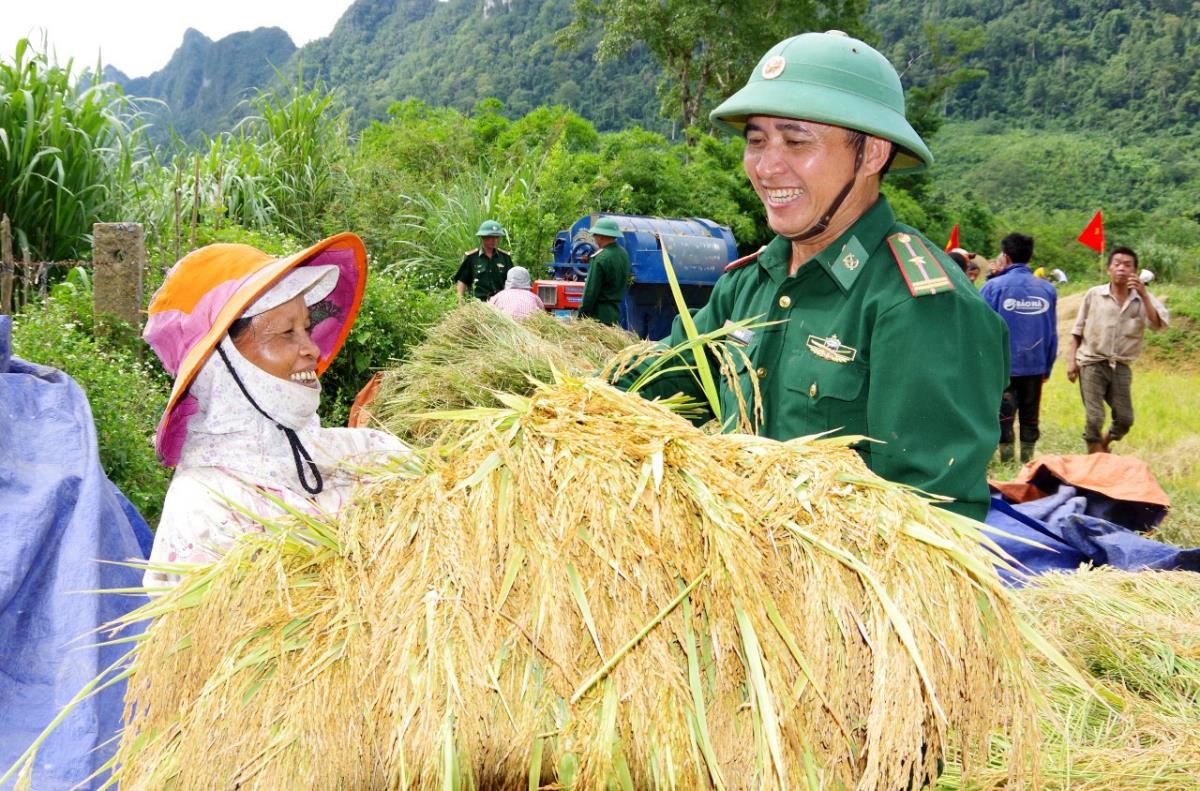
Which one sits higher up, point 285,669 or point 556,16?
point 556,16

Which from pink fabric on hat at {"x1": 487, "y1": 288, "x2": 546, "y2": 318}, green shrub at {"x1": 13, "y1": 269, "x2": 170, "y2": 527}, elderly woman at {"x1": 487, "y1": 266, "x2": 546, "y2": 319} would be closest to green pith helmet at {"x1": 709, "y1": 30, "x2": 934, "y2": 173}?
green shrub at {"x1": 13, "y1": 269, "x2": 170, "y2": 527}

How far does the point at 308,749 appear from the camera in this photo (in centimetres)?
122

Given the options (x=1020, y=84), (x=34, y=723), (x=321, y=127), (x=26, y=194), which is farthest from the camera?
(x=1020, y=84)

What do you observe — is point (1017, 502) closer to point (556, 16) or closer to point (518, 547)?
point (518, 547)

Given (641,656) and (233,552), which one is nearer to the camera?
(641,656)

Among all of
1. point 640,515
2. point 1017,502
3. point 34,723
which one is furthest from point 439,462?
point 1017,502

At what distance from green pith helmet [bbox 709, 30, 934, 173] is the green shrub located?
104 inches

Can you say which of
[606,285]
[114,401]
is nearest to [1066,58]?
[606,285]

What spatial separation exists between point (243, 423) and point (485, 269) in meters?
8.10

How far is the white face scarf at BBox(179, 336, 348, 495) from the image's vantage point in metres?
2.45

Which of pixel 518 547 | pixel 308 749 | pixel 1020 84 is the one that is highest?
pixel 1020 84

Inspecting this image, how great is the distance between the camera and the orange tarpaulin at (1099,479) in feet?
18.7

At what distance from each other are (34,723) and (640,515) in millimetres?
1895

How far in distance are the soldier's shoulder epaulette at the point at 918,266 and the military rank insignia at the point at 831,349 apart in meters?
0.17
